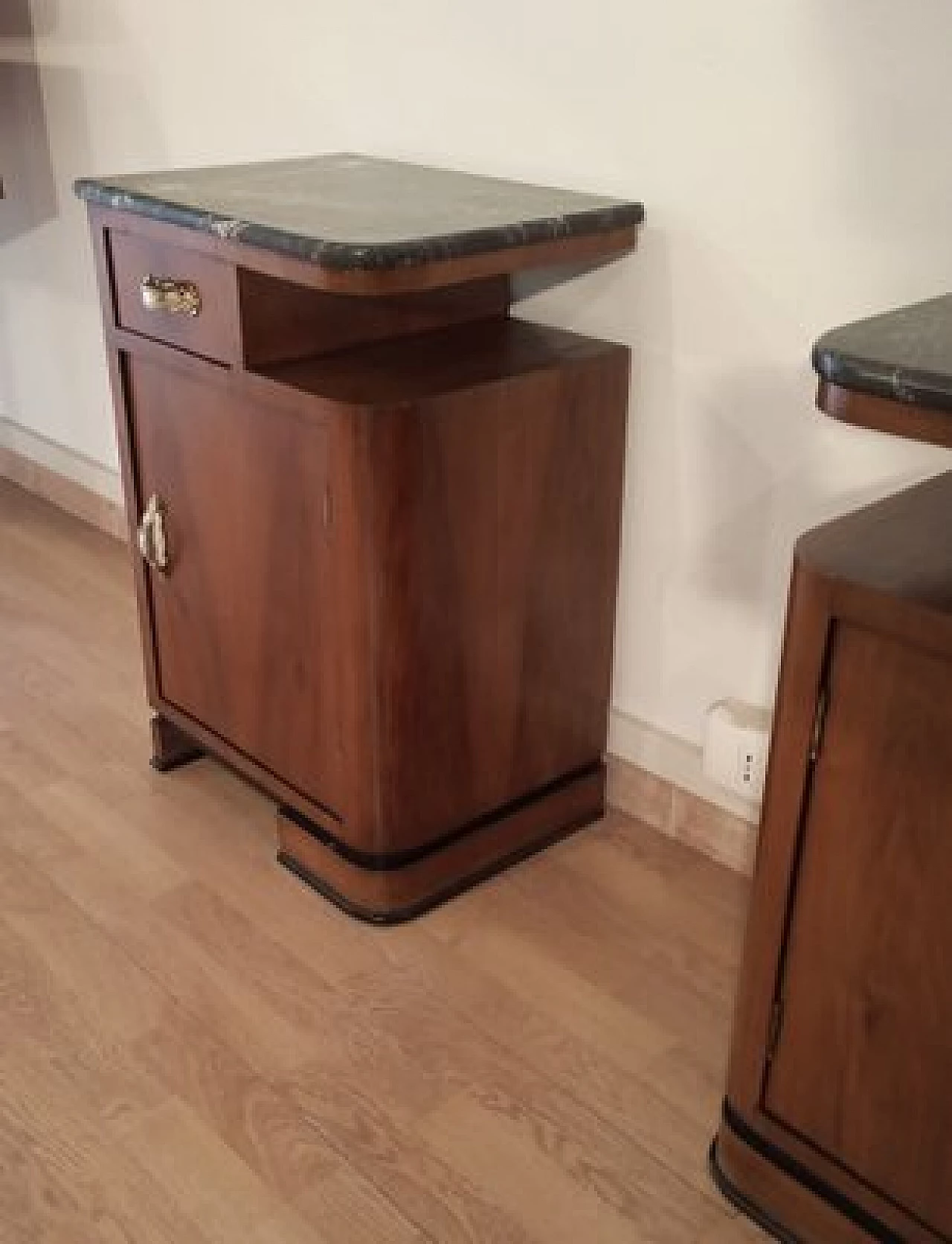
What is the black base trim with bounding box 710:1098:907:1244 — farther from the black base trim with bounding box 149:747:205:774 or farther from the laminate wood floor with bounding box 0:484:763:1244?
the black base trim with bounding box 149:747:205:774

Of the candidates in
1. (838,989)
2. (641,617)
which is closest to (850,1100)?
(838,989)

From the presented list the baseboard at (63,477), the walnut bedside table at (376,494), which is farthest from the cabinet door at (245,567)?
the baseboard at (63,477)

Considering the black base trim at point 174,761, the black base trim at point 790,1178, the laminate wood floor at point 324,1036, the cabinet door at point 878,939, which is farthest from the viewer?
the black base trim at point 174,761

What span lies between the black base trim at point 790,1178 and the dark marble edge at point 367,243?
861 mm

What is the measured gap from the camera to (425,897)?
162 cm

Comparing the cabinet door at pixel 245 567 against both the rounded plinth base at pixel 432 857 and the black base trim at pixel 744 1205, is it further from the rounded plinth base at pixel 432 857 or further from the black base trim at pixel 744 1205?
the black base trim at pixel 744 1205

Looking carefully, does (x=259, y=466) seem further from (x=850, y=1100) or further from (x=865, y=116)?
(x=850, y=1100)

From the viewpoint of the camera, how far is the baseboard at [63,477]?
273cm

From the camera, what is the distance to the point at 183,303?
1.46 metres

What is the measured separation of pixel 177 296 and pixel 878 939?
1.01 meters

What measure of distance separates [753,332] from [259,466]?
587 mm

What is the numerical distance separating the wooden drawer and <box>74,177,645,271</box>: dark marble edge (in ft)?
0.14

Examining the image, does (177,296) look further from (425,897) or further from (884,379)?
(884,379)

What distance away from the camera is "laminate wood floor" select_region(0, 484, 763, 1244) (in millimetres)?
1222
